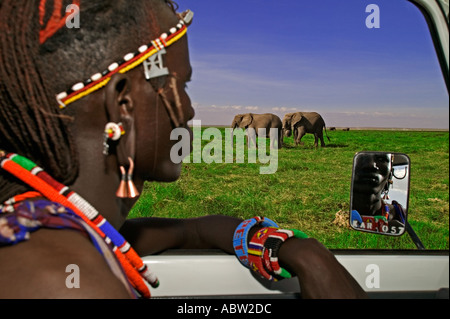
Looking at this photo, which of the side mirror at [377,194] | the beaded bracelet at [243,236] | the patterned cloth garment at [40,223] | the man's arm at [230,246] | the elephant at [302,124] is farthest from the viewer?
the elephant at [302,124]

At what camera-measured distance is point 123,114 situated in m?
1.33

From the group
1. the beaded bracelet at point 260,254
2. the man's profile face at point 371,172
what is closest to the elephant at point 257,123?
the man's profile face at point 371,172

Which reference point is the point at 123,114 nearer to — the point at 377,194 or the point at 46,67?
the point at 46,67

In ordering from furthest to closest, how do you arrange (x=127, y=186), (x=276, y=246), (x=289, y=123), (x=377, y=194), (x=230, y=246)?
(x=289, y=123), (x=377, y=194), (x=230, y=246), (x=276, y=246), (x=127, y=186)

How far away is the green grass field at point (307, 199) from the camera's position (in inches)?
157

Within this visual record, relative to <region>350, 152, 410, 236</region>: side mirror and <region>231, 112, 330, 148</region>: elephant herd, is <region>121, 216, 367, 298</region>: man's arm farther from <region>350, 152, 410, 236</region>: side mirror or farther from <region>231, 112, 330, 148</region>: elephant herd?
<region>231, 112, 330, 148</region>: elephant herd

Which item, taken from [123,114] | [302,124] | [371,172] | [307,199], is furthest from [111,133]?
[302,124]

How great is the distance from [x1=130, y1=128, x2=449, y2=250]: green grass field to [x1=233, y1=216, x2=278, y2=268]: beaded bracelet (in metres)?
0.82

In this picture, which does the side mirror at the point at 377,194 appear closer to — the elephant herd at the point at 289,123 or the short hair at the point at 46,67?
the short hair at the point at 46,67

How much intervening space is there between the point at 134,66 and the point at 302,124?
24.4 meters

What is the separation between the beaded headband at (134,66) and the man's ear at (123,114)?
4 cm

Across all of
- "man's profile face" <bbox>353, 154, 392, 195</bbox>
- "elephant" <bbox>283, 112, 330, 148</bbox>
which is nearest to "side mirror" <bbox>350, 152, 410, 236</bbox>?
"man's profile face" <bbox>353, 154, 392, 195</bbox>

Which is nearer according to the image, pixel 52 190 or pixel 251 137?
pixel 52 190
